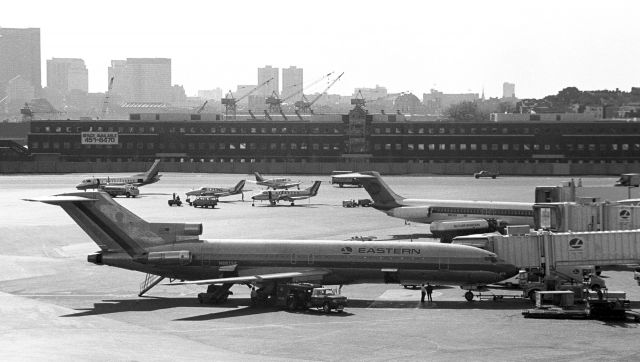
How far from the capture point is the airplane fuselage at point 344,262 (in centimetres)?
6725

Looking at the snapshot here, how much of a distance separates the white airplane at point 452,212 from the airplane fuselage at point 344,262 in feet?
103

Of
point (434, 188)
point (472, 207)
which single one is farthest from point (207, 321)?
point (434, 188)

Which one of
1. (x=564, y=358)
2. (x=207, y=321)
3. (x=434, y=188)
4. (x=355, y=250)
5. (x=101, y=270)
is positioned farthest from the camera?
(x=434, y=188)

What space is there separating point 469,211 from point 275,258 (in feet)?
136

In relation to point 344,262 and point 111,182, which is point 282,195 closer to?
point 111,182

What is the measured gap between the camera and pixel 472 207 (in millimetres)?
104688

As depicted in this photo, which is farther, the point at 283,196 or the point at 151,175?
the point at 151,175

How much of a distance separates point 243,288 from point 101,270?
50.8 feet

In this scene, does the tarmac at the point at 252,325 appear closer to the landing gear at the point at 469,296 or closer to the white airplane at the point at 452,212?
the landing gear at the point at 469,296

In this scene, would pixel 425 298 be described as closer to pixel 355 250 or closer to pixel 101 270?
pixel 355 250

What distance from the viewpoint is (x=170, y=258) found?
67500mm

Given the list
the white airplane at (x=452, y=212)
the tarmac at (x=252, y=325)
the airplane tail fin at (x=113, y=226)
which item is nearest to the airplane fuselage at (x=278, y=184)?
the white airplane at (x=452, y=212)

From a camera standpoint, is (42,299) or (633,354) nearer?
(633,354)

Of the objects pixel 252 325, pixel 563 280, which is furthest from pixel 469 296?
pixel 252 325
